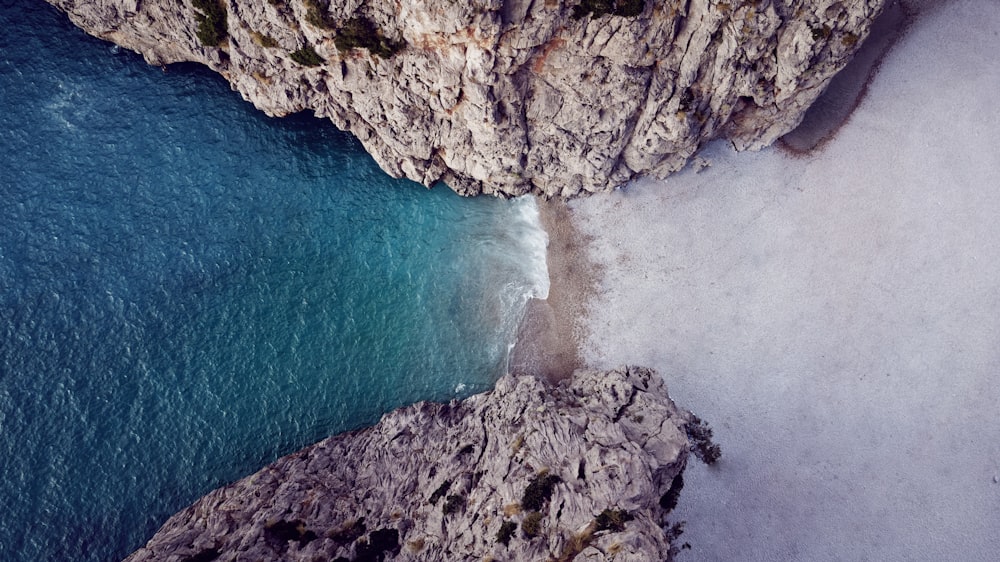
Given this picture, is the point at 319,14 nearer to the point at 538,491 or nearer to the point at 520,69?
the point at 520,69

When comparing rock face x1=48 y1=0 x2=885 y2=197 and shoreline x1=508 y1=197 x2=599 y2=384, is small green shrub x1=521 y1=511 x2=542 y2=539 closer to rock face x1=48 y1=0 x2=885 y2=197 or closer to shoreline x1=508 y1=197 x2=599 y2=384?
shoreline x1=508 y1=197 x2=599 y2=384

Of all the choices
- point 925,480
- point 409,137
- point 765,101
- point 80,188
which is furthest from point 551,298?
point 80,188

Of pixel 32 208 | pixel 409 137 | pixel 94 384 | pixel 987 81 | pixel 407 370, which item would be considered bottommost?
pixel 94 384

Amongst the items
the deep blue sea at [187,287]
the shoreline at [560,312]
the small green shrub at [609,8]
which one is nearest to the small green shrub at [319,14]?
the deep blue sea at [187,287]

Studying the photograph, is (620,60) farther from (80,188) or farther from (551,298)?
(80,188)

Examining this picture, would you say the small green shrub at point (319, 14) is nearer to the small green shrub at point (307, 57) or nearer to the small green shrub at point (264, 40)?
the small green shrub at point (307, 57)

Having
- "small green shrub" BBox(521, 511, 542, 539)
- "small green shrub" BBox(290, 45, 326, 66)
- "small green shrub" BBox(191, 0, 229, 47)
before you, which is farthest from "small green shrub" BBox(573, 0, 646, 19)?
"small green shrub" BBox(521, 511, 542, 539)
